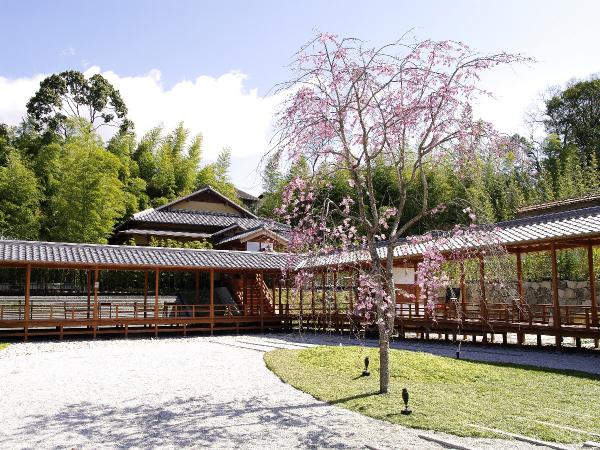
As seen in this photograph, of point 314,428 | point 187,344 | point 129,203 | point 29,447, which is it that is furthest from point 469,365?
point 129,203

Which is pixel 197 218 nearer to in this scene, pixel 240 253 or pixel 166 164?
pixel 166 164

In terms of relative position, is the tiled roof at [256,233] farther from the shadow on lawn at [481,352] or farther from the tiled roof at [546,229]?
the tiled roof at [546,229]

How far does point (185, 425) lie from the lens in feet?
19.9

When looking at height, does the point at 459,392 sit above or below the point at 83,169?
below

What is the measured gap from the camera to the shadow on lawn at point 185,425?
215 inches

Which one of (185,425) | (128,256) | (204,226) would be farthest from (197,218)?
(185,425)

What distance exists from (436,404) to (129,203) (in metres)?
24.2

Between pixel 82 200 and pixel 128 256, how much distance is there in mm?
6926

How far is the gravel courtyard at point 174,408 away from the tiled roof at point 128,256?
4.14 meters

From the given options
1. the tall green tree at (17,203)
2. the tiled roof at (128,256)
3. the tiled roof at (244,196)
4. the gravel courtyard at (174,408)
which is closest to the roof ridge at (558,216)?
the gravel courtyard at (174,408)

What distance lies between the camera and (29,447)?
5.21 meters

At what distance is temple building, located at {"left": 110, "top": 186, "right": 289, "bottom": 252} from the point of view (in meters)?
24.8

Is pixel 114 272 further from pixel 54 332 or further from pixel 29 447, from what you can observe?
pixel 29 447

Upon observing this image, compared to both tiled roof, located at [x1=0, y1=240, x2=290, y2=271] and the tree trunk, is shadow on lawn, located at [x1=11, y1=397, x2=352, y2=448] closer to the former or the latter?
the tree trunk
